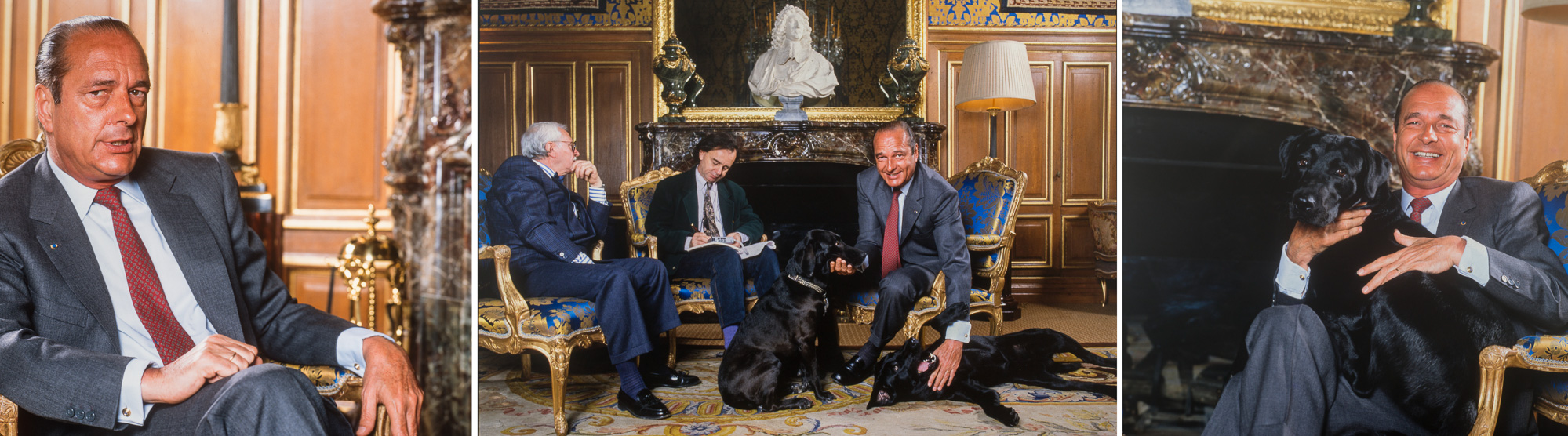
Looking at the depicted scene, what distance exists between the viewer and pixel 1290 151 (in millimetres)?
2648

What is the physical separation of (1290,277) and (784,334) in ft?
5.71

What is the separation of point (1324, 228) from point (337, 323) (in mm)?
3060

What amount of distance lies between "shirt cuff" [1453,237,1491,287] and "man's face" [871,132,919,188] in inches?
71.7

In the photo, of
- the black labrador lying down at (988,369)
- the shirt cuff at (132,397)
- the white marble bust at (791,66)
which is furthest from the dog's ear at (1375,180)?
the shirt cuff at (132,397)

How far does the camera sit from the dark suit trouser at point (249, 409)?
1.74 meters

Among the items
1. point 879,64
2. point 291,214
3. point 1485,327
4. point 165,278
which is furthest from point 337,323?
point 1485,327

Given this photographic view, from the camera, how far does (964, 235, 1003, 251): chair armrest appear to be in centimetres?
293

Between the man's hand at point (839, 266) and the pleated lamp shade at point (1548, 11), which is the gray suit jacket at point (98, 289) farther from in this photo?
the pleated lamp shade at point (1548, 11)

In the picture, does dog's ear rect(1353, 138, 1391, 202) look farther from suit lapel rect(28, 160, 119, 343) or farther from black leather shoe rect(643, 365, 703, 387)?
suit lapel rect(28, 160, 119, 343)

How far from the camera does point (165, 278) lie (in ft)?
6.39

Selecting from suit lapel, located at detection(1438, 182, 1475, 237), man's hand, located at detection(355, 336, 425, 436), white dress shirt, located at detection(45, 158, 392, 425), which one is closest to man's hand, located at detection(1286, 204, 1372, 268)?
suit lapel, located at detection(1438, 182, 1475, 237)

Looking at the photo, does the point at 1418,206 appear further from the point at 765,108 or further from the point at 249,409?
the point at 249,409

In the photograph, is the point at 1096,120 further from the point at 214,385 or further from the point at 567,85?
the point at 214,385

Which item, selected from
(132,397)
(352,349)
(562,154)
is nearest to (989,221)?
(562,154)
